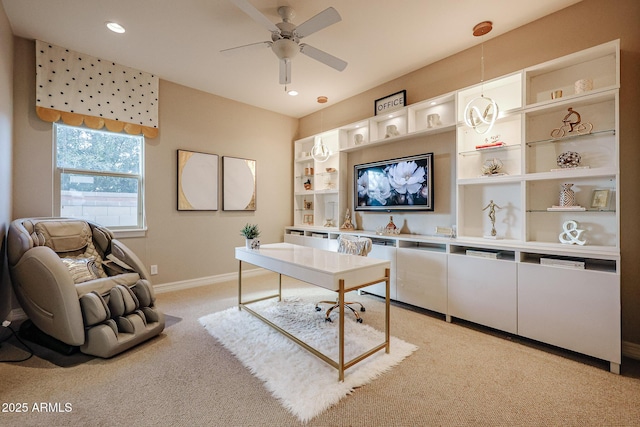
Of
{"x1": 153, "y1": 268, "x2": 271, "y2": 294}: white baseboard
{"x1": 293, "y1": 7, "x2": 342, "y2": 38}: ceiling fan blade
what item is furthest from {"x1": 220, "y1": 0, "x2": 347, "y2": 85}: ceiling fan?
{"x1": 153, "y1": 268, "x2": 271, "y2": 294}: white baseboard

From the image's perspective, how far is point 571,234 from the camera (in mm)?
2385

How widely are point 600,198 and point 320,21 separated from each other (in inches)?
104

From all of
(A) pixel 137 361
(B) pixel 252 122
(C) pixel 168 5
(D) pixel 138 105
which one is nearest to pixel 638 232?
(A) pixel 137 361

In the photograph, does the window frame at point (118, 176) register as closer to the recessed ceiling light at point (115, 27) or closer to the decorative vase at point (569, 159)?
the recessed ceiling light at point (115, 27)

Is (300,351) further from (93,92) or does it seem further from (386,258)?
(93,92)

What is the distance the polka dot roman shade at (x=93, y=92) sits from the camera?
2.97 metres

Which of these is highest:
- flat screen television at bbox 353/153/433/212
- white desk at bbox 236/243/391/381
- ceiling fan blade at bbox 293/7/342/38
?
ceiling fan blade at bbox 293/7/342/38

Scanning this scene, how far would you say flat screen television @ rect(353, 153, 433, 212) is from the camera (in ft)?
11.3

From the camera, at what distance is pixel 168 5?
2385 mm

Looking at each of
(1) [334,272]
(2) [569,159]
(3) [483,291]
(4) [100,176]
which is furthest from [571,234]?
(4) [100,176]

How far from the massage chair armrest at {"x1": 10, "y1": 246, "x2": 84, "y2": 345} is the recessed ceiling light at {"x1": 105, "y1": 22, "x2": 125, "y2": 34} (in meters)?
2.14

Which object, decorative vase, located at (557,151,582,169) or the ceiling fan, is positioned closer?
the ceiling fan

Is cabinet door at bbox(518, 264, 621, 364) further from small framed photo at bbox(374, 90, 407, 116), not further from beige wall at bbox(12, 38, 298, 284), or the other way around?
beige wall at bbox(12, 38, 298, 284)

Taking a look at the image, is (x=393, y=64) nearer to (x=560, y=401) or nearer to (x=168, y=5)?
(x=168, y=5)
